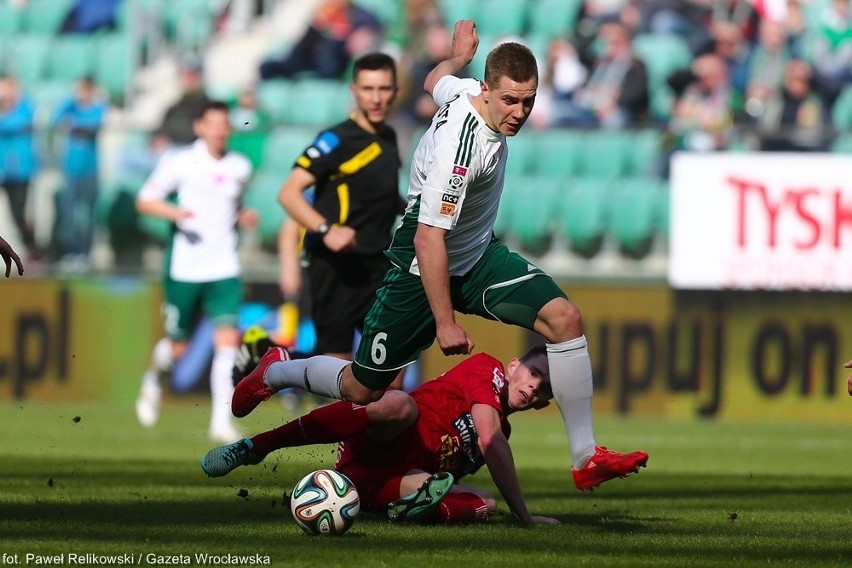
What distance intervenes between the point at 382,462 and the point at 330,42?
38.4 ft

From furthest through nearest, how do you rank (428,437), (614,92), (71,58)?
1. (71,58)
2. (614,92)
3. (428,437)

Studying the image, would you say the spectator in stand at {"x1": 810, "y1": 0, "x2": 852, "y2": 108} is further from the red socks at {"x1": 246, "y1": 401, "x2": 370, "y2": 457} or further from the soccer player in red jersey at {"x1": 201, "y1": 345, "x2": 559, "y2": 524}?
the red socks at {"x1": 246, "y1": 401, "x2": 370, "y2": 457}

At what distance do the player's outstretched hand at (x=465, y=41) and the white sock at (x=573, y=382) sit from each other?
154cm

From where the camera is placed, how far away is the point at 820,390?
14.8 metres

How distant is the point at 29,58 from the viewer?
64.3 feet

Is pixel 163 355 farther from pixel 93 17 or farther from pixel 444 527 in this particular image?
pixel 93 17

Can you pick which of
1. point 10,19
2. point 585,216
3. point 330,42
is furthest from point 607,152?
point 10,19

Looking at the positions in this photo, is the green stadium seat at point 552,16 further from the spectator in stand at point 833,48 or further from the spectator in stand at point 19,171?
the spectator in stand at point 19,171

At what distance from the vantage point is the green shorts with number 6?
7.01 m

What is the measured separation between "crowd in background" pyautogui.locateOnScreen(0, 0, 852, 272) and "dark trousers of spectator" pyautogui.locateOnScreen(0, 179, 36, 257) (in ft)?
0.04

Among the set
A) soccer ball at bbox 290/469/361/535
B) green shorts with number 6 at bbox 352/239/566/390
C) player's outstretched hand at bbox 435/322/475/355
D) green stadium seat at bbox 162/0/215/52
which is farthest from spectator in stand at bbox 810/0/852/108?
soccer ball at bbox 290/469/361/535

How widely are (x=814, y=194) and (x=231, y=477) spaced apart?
7267 mm

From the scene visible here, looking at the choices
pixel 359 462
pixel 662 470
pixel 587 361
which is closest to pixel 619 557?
pixel 587 361

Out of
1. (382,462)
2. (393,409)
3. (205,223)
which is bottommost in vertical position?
(382,462)
